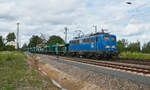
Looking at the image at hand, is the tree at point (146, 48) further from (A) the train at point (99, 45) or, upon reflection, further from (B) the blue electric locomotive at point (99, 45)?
(B) the blue electric locomotive at point (99, 45)

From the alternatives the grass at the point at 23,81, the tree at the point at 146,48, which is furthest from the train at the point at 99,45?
the grass at the point at 23,81

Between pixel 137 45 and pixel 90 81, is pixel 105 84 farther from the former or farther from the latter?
pixel 137 45

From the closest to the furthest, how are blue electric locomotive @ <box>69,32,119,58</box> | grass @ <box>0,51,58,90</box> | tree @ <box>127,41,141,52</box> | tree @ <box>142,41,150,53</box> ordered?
grass @ <box>0,51,58,90</box>, blue electric locomotive @ <box>69,32,119,58</box>, tree @ <box>142,41,150,53</box>, tree @ <box>127,41,141,52</box>

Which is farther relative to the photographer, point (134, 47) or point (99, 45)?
point (134, 47)

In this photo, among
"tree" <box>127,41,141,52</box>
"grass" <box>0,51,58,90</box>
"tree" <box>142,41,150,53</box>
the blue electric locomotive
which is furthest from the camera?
"tree" <box>127,41,141,52</box>

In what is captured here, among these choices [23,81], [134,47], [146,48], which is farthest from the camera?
[134,47]

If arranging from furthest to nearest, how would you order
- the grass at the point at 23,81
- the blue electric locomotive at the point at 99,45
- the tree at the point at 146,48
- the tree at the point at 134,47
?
the tree at the point at 134,47, the tree at the point at 146,48, the blue electric locomotive at the point at 99,45, the grass at the point at 23,81

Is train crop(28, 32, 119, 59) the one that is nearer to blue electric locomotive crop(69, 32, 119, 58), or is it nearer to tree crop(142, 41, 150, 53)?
blue electric locomotive crop(69, 32, 119, 58)

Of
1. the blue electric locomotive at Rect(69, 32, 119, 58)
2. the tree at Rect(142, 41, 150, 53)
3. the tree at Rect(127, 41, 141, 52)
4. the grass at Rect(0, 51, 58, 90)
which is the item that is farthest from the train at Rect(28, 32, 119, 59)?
the grass at Rect(0, 51, 58, 90)

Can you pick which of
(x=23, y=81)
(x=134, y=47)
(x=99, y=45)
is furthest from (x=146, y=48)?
(x=23, y=81)

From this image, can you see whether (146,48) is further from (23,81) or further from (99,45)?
(23,81)

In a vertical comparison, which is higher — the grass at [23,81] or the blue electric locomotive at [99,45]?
the blue electric locomotive at [99,45]

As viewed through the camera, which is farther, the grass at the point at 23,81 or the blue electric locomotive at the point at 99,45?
the blue electric locomotive at the point at 99,45

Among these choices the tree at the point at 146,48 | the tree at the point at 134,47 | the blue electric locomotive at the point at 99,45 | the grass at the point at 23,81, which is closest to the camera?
the grass at the point at 23,81
